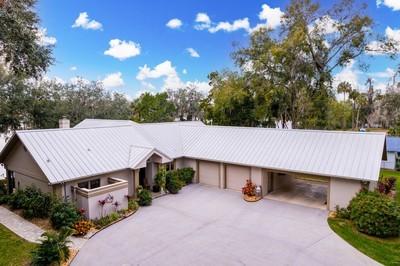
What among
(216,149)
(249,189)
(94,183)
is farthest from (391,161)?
(94,183)

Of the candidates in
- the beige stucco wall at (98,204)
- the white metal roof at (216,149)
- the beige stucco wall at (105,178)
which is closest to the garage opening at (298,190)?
the white metal roof at (216,149)

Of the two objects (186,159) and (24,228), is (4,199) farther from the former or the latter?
(186,159)

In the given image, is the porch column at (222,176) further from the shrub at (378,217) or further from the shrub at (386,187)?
the shrub at (386,187)

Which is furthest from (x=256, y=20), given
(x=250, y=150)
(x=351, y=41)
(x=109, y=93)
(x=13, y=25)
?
(x=109, y=93)

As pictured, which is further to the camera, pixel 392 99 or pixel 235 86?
pixel 392 99

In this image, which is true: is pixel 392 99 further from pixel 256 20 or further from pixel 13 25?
pixel 13 25

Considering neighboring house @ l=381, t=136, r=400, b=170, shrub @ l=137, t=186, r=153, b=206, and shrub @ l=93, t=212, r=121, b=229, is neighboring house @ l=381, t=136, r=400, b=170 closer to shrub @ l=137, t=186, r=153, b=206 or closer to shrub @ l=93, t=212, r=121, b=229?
shrub @ l=137, t=186, r=153, b=206
